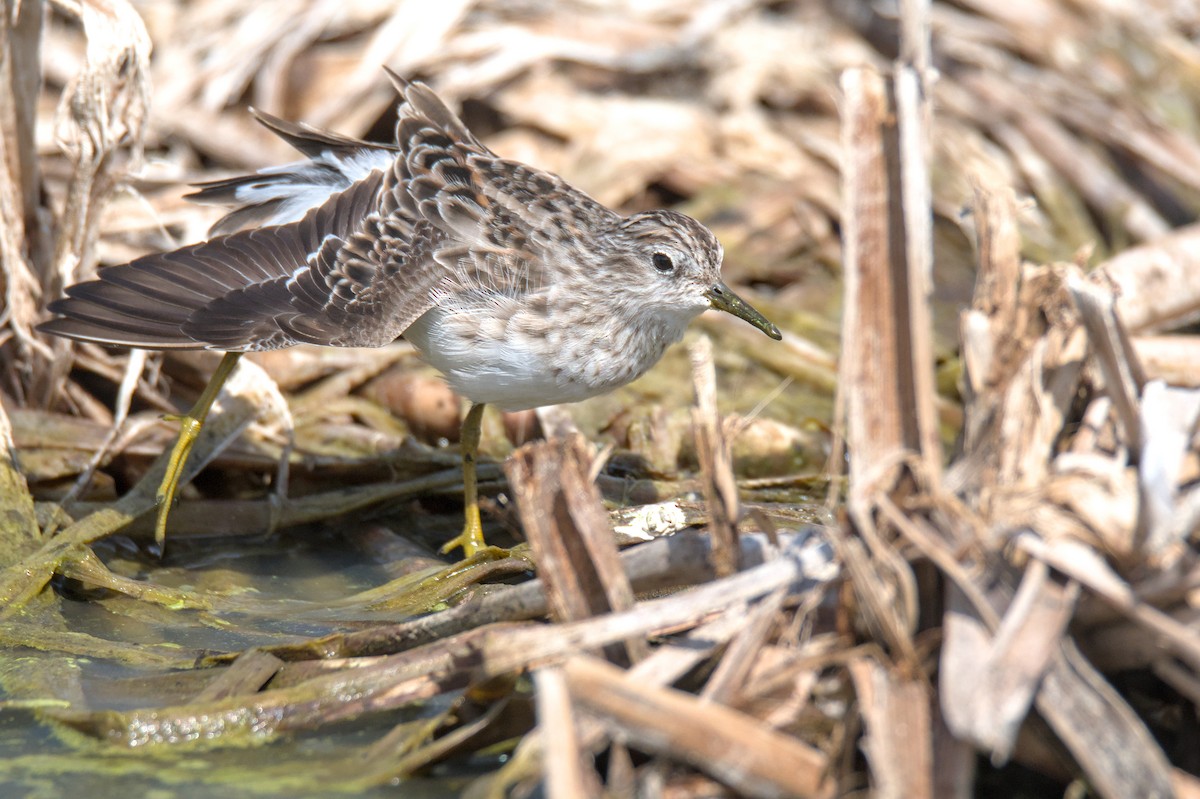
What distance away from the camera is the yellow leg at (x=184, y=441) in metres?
5.10

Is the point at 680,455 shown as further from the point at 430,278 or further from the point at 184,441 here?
the point at 184,441

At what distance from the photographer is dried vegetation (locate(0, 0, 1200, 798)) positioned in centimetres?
279

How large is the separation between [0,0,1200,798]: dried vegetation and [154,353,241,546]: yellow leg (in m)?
0.11

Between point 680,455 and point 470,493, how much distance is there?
107 cm

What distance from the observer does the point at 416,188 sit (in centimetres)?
530

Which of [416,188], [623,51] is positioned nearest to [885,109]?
[416,188]

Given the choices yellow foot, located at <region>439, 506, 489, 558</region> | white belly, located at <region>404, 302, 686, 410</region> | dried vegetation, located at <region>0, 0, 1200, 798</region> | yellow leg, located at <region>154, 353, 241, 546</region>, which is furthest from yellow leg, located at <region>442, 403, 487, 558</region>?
yellow leg, located at <region>154, 353, 241, 546</region>

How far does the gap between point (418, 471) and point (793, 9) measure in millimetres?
5080

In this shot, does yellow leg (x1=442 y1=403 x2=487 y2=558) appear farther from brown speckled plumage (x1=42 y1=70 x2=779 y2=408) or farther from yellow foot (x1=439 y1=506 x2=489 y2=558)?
brown speckled plumage (x1=42 y1=70 x2=779 y2=408)

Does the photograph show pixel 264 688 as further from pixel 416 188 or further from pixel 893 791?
pixel 416 188

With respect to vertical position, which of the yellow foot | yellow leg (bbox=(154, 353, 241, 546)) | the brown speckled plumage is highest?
the brown speckled plumage

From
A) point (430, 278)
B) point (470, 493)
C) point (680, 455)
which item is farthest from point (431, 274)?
point (680, 455)

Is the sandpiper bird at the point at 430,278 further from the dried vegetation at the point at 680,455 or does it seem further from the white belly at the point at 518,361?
the dried vegetation at the point at 680,455

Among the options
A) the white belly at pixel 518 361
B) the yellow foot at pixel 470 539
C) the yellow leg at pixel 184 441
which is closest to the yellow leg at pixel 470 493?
the yellow foot at pixel 470 539
